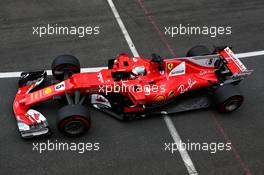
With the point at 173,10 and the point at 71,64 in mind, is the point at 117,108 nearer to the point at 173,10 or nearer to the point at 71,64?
the point at 71,64

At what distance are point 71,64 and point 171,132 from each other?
315 cm

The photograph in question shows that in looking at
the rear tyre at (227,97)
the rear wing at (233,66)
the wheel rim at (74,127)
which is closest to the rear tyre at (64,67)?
the wheel rim at (74,127)

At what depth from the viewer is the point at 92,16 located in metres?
13.0

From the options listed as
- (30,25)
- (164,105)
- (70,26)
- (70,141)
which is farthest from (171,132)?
(30,25)

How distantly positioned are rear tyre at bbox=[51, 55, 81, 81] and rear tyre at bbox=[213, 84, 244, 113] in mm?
3752

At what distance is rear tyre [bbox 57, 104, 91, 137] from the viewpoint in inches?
323
